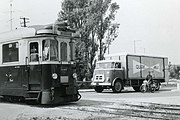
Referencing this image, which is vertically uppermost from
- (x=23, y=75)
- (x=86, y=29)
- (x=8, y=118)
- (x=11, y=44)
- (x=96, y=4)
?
(x=96, y=4)

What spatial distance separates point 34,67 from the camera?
13.8 meters

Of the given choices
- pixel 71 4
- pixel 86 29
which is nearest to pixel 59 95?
pixel 86 29

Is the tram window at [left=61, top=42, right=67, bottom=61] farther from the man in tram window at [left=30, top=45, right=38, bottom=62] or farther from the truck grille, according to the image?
the truck grille

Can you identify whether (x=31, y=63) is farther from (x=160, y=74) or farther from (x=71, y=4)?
(x=71, y=4)

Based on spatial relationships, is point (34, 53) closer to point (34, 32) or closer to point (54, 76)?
point (34, 32)

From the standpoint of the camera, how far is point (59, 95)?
13.8 metres

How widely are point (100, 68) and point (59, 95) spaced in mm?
12907

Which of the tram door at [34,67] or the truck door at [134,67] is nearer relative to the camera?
the tram door at [34,67]

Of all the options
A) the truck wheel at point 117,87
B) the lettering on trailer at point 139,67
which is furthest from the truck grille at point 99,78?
the lettering on trailer at point 139,67

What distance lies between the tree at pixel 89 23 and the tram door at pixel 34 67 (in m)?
23.3

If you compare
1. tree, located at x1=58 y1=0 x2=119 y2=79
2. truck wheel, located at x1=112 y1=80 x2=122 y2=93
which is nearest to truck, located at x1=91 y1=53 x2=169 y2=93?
truck wheel, located at x1=112 y1=80 x2=122 y2=93

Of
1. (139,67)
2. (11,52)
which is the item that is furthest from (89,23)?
(11,52)

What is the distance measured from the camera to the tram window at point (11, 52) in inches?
571

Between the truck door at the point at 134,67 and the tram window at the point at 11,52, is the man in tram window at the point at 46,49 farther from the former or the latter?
the truck door at the point at 134,67
